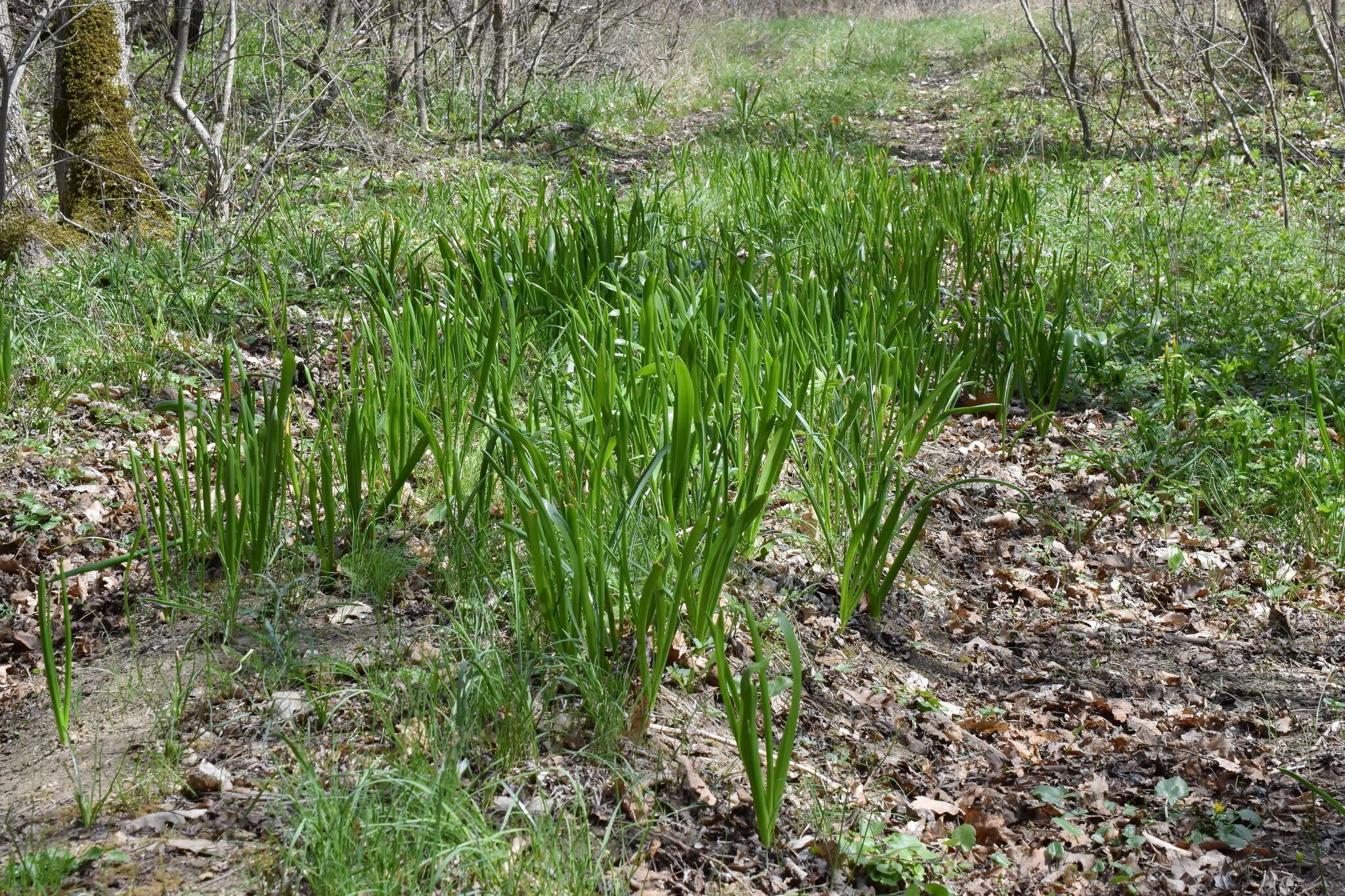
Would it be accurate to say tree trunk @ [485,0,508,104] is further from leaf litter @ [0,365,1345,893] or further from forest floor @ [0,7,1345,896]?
forest floor @ [0,7,1345,896]

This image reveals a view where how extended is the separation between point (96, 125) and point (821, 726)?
15.7ft

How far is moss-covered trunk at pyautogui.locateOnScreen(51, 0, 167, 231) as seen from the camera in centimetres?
487

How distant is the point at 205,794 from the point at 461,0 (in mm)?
9669

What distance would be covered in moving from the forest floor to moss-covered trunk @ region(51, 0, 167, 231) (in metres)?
2.34

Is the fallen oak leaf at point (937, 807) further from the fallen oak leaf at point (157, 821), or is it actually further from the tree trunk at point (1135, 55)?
the tree trunk at point (1135, 55)

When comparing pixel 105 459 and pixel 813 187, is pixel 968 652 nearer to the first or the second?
pixel 105 459

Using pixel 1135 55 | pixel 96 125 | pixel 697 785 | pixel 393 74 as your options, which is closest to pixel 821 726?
pixel 697 785

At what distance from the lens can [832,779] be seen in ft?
6.19

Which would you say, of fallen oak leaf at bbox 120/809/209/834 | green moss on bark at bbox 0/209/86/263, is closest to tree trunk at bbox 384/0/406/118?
green moss on bark at bbox 0/209/86/263

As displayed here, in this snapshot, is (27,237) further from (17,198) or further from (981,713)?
(981,713)

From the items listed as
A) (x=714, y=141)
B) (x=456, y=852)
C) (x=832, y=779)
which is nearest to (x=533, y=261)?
(x=832, y=779)

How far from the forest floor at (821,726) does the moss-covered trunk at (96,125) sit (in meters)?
2.34

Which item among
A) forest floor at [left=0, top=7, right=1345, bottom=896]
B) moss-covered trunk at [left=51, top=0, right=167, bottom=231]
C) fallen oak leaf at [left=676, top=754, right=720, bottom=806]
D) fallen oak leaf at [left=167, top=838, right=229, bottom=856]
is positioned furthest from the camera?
moss-covered trunk at [left=51, top=0, right=167, bottom=231]

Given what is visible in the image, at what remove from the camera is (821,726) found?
205 centimetres
